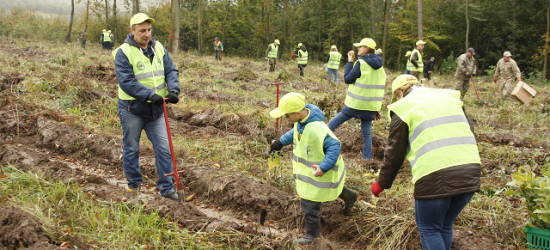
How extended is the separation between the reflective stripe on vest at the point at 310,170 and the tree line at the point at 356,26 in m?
27.4

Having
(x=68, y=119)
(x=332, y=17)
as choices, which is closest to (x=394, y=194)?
(x=68, y=119)

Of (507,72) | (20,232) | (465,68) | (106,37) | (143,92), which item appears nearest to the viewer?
(20,232)

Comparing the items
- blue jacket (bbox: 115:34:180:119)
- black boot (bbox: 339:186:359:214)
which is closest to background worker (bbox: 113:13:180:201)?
blue jacket (bbox: 115:34:180:119)

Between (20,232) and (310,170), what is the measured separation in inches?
93.1

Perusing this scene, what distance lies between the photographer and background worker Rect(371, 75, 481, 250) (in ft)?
9.01

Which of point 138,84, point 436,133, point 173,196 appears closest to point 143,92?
point 138,84

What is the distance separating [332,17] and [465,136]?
34.2 meters

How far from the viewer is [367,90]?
19.4 ft

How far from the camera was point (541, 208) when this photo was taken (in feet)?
10.9

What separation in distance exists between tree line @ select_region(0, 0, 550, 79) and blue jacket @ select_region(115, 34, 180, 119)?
86.7 feet

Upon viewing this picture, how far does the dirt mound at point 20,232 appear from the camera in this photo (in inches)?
112

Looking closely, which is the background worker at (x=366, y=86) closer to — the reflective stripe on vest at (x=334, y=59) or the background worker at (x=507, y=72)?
the background worker at (x=507, y=72)

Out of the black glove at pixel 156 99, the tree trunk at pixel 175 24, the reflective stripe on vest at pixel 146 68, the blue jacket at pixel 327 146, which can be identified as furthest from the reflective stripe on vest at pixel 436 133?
the tree trunk at pixel 175 24

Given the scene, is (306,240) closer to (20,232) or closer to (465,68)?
(20,232)
